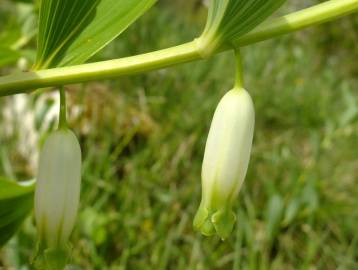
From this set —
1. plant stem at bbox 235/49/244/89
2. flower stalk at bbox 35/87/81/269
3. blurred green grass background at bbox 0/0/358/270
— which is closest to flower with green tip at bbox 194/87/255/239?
plant stem at bbox 235/49/244/89

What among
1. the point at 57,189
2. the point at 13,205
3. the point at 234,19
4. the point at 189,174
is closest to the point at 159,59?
the point at 234,19

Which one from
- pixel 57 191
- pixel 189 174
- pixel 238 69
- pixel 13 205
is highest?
pixel 238 69

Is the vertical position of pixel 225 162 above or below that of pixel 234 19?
below

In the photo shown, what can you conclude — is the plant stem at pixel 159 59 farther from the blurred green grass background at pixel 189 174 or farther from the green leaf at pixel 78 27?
the blurred green grass background at pixel 189 174

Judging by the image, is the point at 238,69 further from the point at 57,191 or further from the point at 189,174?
the point at 189,174

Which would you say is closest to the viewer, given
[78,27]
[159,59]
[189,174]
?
[159,59]

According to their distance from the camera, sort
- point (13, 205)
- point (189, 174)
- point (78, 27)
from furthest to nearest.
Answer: point (189, 174)
point (13, 205)
point (78, 27)

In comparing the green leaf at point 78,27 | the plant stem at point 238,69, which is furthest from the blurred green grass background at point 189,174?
the plant stem at point 238,69

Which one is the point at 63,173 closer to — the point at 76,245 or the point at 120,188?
the point at 76,245
